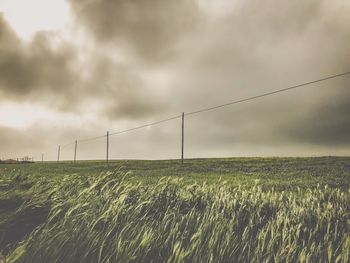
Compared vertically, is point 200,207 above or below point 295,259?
above

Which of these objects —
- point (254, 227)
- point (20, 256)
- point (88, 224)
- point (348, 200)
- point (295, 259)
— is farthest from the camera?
point (348, 200)

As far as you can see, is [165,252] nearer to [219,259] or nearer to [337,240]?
[219,259]

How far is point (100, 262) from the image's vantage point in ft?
7.12

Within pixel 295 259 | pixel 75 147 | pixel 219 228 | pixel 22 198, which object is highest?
pixel 75 147

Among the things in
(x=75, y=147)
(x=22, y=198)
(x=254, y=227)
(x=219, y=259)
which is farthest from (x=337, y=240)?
(x=75, y=147)

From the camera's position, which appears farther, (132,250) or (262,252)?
(262,252)

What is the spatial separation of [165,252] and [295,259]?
96 cm

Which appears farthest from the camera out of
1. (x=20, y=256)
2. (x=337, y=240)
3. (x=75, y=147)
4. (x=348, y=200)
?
(x=75, y=147)

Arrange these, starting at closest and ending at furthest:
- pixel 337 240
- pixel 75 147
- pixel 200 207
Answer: pixel 337 240 → pixel 200 207 → pixel 75 147

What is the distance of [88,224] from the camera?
245 cm

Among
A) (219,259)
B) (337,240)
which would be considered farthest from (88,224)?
(337,240)

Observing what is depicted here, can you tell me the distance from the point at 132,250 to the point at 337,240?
1901 mm

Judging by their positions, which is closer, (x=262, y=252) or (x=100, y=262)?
(x=100, y=262)

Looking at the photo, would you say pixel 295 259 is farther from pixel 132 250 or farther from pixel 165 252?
A: pixel 132 250
